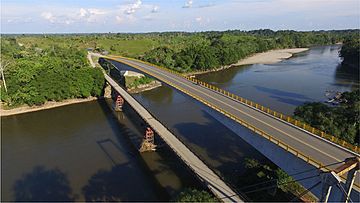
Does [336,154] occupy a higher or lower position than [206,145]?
higher

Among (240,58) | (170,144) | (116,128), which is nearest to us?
(170,144)

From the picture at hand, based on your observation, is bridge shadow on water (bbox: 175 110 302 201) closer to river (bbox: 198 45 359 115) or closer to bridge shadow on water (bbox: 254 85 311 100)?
→ river (bbox: 198 45 359 115)

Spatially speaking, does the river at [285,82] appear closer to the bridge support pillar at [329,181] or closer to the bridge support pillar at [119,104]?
the bridge support pillar at [119,104]

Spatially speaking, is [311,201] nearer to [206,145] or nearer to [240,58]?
[206,145]

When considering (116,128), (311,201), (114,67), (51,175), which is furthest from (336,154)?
(114,67)

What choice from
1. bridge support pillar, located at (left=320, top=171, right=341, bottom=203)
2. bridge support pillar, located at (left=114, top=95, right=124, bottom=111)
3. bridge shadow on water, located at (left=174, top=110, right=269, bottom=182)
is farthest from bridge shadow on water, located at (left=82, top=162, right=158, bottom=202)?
bridge support pillar, located at (left=114, top=95, right=124, bottom=111)

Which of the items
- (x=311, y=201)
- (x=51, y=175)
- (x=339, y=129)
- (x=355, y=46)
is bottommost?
(x=51, y=175)

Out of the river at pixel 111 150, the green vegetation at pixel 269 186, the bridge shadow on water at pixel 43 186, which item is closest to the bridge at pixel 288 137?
the river at pixel 111 150
